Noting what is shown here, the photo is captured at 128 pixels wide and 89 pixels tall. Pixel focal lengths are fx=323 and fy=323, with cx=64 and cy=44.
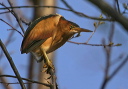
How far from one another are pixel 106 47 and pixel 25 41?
67cm

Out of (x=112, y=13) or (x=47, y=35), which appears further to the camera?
(x=47, y=35)

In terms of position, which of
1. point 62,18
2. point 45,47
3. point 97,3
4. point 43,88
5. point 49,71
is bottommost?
point 97,3

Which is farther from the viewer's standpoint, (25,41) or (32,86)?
(32,86)

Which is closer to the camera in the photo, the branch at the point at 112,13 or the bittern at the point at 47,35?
the branch at the point at 112,13

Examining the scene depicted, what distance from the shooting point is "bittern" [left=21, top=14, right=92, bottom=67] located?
2078mm

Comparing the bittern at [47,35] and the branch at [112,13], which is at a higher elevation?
the bittern at [47,35]

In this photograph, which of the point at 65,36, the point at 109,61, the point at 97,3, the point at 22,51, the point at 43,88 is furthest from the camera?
the point at 43,88

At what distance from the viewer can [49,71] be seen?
2055 millimetres

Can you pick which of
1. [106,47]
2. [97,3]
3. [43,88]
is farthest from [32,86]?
[97,3]

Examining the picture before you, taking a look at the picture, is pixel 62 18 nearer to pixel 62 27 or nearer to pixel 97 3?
pixel 62 27

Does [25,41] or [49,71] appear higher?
[25,41]

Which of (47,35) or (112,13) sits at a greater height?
(47,35)

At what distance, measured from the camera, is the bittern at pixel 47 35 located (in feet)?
6.82

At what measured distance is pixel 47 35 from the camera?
2.12m
